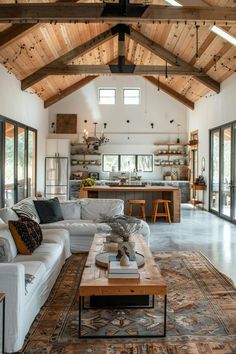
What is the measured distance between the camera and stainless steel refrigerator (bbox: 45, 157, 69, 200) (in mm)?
12047

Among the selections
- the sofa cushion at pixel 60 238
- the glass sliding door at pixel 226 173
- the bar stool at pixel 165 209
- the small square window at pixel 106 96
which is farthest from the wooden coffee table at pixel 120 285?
the small square window at pixel 106 96

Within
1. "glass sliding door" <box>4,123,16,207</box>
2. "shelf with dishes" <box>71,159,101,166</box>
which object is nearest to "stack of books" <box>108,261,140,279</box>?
"glass sliding door" <box>4,123,16,207</box>

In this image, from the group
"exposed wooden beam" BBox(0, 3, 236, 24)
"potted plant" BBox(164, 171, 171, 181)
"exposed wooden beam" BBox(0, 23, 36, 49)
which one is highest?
"exposed wooden beam" BBox(0, 23, 36, 49)

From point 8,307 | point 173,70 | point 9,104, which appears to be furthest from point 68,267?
point 173,70

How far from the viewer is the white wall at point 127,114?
13000mm

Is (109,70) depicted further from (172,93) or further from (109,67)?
(172,93)

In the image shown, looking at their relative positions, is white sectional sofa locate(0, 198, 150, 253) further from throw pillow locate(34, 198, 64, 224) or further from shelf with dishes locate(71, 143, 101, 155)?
shelf with dishes locate(71, 143, 101, 155)

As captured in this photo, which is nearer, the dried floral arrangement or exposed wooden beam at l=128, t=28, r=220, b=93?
the dried floral arrangement

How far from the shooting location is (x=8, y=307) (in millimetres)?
2529

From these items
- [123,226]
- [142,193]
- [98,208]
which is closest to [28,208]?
[98,208]

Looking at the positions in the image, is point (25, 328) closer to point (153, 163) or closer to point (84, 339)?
point (84, 339)

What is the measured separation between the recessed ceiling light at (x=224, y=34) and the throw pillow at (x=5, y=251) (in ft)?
19.9

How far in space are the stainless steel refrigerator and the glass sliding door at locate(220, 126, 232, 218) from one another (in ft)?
17.9

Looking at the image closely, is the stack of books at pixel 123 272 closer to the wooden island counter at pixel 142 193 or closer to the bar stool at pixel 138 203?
the bar stool at pixel 138 203
